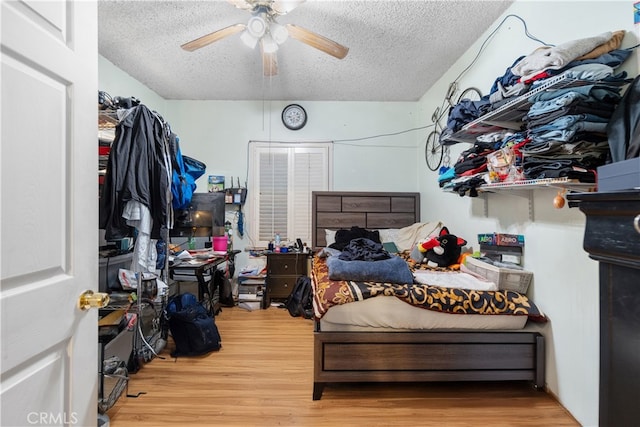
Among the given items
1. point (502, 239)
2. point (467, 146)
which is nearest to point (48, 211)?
point (502, 239)

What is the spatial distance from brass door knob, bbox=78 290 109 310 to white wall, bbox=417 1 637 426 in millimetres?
2060

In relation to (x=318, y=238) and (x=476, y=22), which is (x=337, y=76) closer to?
(x=476, y=22)

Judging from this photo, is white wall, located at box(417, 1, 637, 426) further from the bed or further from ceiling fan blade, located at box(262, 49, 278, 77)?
ceiling fan blade, located at box(262, 49, 278, 77)

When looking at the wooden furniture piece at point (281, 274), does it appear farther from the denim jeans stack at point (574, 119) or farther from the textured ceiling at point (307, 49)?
the denim jeans stack at point (574, 119)

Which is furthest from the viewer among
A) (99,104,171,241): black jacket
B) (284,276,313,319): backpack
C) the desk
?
(284,276,313,319): backpack

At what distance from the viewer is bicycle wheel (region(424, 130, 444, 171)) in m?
3.28

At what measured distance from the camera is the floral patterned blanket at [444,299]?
170cm

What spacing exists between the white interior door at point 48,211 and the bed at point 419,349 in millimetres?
1147

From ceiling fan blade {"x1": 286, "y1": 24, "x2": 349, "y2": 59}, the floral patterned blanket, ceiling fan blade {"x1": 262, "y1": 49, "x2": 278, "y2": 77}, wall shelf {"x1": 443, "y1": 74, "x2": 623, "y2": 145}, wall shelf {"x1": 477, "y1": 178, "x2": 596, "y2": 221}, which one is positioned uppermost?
ceiling fan blade {"x1": 262, "y1": 49, "x2": 278, "y2": 77}

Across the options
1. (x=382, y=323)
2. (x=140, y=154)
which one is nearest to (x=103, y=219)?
(x=140, y=154)

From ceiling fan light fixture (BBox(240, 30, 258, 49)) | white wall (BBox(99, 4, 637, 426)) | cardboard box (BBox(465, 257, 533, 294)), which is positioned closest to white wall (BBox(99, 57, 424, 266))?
white wall (BBox(99, 4, 637, 426))

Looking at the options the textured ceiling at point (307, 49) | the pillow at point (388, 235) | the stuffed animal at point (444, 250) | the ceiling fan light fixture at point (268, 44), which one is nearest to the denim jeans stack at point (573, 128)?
the stuffed animal at point (444, 250)

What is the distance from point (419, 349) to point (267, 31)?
7.79ft

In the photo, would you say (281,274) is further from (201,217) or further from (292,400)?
(292,400)
